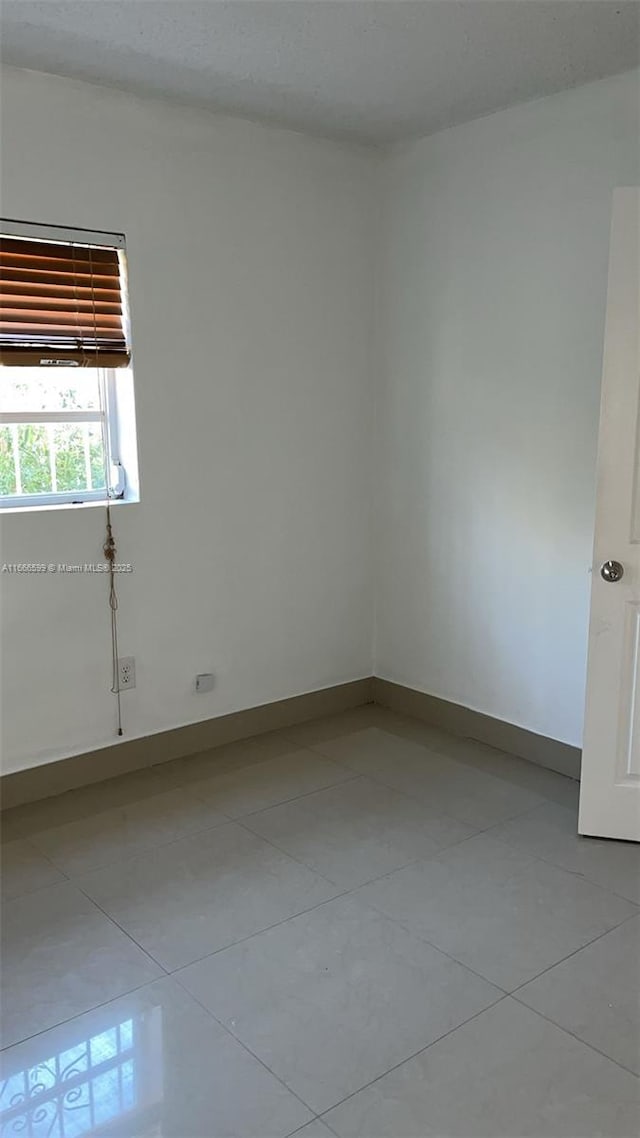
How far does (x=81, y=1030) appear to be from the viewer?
206 centimetres

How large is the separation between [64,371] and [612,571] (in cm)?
204

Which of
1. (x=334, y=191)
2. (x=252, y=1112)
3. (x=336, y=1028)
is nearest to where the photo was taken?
(x=252, y=1112)

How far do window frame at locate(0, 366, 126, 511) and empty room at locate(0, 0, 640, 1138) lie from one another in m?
0.01

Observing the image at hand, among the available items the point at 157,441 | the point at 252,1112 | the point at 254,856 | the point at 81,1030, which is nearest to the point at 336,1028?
the point at 252,1112

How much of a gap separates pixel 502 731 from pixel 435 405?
1.41 m

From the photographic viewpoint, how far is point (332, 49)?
265 centimetres

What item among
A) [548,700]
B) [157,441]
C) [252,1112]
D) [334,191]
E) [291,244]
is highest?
[334,191]

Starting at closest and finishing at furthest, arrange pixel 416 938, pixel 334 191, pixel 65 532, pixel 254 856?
1. pixel 416 938
2. pixel 254 856
3. pixel 65 532
4. pixel 334 191

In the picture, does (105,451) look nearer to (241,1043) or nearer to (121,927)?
(121,927)

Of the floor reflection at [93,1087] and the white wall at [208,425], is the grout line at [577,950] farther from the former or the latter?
the white wall at [208,425]

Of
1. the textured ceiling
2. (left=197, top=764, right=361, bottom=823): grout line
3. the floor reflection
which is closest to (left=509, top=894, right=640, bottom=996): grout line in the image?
the floor reflection

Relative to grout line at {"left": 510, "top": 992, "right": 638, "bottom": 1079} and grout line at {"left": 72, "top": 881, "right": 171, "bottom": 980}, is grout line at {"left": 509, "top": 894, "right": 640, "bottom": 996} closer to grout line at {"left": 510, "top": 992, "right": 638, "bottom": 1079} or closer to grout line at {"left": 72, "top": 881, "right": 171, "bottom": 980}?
grout line at {"left": 510, "top": 992, "right": 638, "bottom": 1079}

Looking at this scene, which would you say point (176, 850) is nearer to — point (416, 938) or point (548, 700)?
point (416, 938)

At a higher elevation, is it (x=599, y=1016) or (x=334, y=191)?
(x=334, y=191)
